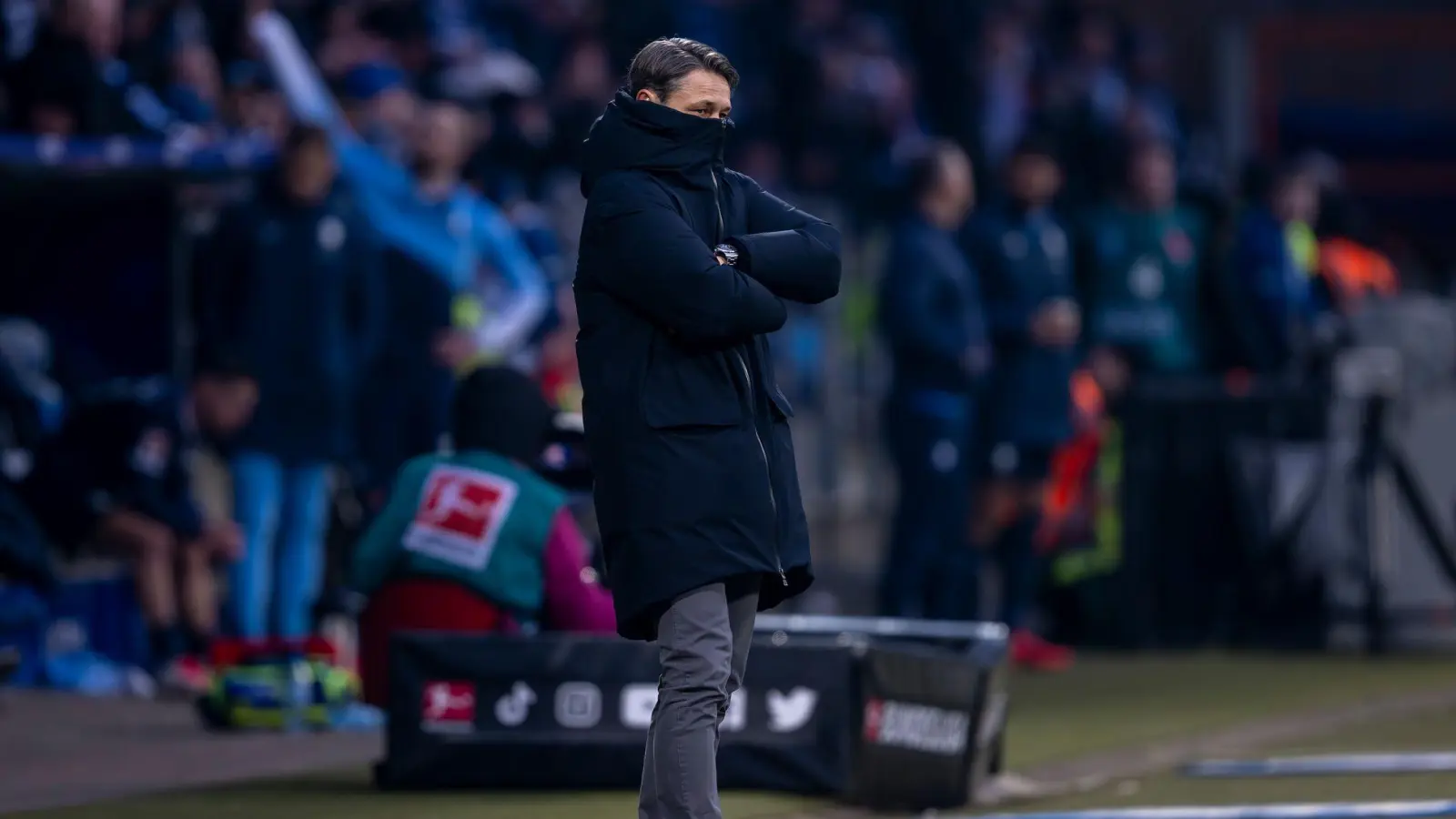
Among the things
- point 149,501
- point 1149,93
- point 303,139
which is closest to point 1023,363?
point 303,139

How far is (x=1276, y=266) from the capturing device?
14867mm

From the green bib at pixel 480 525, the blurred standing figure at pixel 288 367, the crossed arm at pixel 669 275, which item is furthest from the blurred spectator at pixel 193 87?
the crossed arm at pixel 669 275

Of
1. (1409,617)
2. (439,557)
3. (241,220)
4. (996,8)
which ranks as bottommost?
(1409,617)

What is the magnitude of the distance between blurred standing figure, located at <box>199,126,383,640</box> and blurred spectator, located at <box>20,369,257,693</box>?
129 mm

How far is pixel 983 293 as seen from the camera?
43.9 feet

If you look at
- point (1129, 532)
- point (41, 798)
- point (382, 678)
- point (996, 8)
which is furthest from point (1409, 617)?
point (996, 8)

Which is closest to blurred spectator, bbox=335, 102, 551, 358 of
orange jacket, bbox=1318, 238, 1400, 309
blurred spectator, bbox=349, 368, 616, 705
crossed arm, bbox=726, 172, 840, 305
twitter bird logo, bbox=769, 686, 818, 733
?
blurred spectator, bbox=349, 368, 616, 705

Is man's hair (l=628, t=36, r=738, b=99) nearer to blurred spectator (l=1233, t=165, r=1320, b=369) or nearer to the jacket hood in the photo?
the jacket hood

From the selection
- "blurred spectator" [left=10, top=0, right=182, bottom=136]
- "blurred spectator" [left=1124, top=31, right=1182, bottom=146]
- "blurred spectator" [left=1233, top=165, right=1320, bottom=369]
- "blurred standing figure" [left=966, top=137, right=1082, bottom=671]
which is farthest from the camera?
"blurred spectator" [left=1124, top=31, right=1182, bottom=146]

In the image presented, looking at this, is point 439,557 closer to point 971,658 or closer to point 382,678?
point 382,678

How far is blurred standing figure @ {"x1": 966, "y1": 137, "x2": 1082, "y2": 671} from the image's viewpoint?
1309 centimetres

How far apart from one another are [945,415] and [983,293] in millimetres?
853

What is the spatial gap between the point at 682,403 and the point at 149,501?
6048 millimetres

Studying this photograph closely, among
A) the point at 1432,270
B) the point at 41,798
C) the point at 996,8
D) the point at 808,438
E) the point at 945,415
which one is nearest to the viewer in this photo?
the point at 41,798
